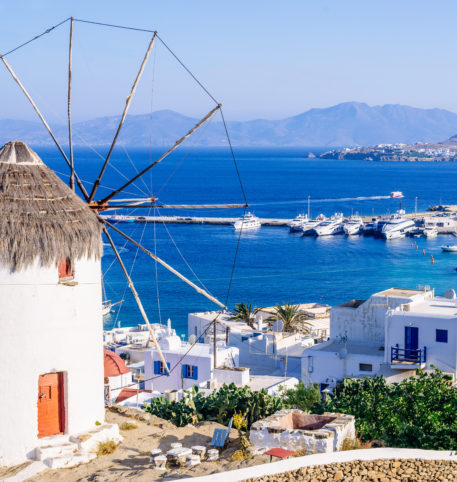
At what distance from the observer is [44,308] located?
1302cm

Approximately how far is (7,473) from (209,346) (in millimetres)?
18031

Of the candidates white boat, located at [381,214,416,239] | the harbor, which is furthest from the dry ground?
white boat, located at [381,214,416,239]

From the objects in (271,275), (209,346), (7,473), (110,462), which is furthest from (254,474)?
(271,275)

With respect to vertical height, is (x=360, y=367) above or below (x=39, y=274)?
below

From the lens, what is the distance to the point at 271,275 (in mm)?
82375

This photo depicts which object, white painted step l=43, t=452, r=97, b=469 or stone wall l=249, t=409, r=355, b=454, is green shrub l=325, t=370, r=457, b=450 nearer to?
stone wall l=249, t=409, r=355, b=454

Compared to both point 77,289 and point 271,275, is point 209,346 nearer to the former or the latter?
point 77,289

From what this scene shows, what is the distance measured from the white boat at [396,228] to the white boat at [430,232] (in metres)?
2.44

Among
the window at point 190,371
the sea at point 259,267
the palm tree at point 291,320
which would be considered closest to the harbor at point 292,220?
the sea at point 259,267

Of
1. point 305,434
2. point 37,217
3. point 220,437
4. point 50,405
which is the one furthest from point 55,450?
point 305,434

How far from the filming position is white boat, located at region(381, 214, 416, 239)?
110 metres

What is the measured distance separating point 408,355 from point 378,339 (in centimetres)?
373

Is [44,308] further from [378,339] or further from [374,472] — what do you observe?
[378,339]

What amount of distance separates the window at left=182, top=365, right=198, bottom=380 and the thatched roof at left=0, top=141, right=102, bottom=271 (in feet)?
51.8
